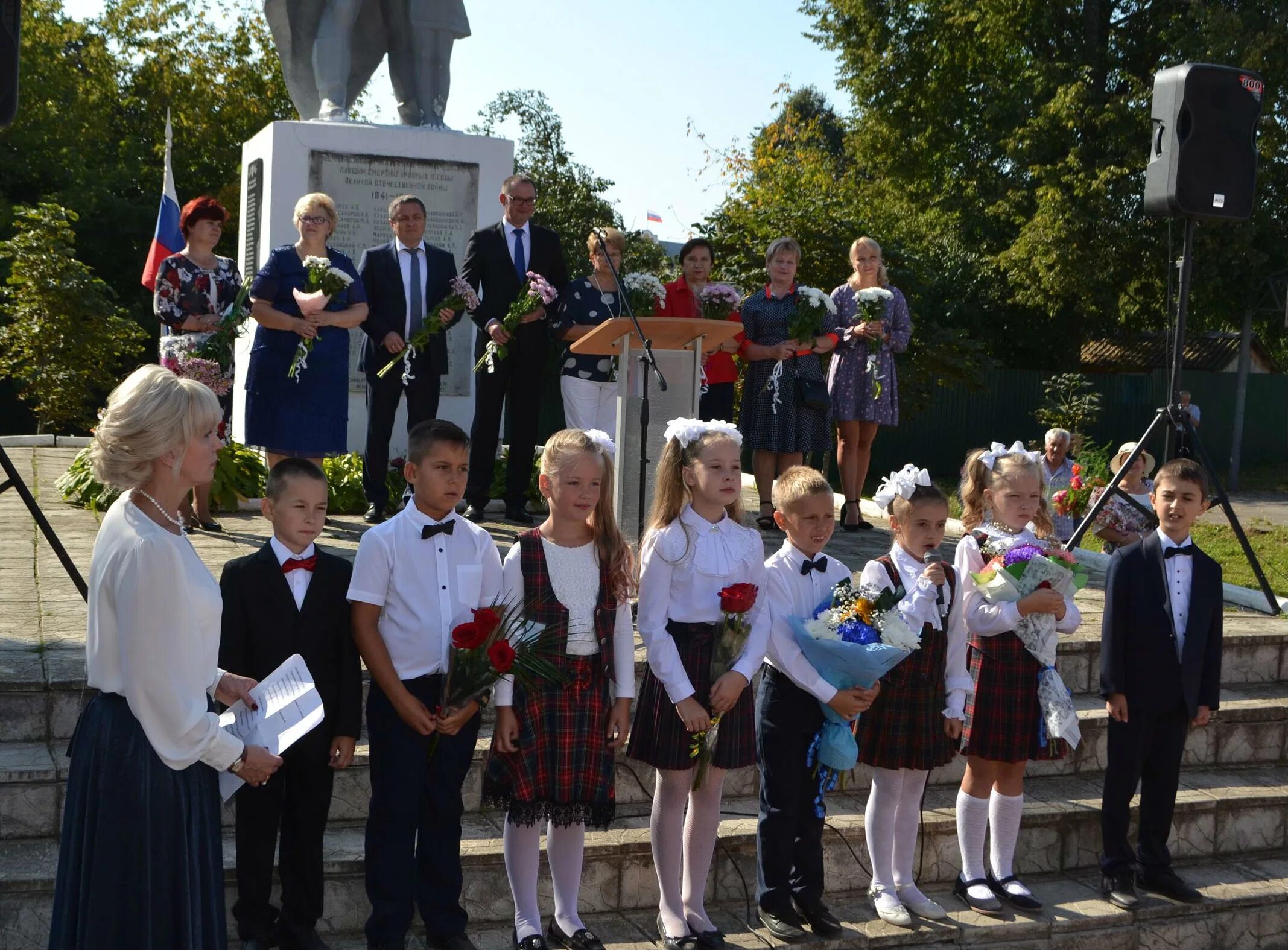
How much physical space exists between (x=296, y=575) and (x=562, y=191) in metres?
19.8

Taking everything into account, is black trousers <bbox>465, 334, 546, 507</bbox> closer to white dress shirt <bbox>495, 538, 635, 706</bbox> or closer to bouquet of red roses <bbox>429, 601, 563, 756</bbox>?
white dress shirt <bbox>495, 538, 635, 706</bbox>

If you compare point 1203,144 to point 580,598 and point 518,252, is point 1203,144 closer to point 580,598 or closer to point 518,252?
point 518,252

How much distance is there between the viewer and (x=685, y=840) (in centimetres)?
409

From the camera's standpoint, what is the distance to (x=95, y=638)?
2660mm

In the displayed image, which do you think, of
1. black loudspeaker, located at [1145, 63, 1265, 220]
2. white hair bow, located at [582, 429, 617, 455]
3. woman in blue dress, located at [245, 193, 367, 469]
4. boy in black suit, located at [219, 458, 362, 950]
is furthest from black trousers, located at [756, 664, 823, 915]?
black loudspeaker, located at [1145, 63, 1265, 220]

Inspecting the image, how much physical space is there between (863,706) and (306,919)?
5.71 feet

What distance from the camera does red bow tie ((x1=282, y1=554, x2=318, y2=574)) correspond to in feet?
12.1

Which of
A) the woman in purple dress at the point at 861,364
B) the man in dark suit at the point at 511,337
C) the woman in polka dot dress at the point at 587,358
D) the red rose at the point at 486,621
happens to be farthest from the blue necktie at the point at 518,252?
the red rose at the point at 486,621

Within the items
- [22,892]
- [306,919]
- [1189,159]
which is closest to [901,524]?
[306,919]

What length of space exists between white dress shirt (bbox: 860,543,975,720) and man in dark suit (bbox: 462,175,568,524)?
3.50 meters

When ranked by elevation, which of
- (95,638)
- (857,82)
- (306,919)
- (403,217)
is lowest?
(306,919)

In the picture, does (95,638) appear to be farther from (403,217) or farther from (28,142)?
(28,142)

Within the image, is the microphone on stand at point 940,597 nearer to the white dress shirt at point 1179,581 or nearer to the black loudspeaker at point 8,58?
the white dress shirt at point 1179,581

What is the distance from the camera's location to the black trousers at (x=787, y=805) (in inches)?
161
